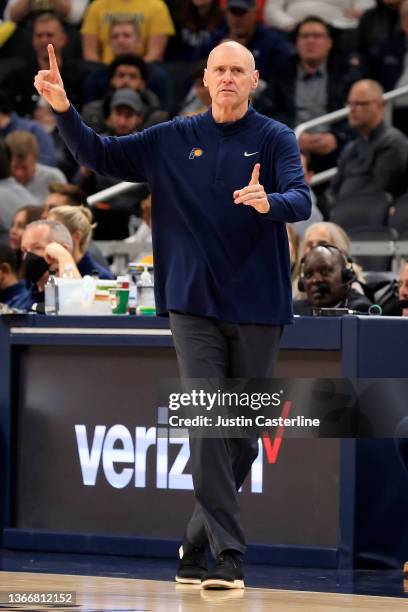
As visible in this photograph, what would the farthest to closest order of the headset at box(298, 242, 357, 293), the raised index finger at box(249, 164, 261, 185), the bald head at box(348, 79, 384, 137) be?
the bald head at box(348, 79, 384, 137) → the headset at box(298, 242, 357, 293) → the raised index finger at box(249, 164, 261, 185)

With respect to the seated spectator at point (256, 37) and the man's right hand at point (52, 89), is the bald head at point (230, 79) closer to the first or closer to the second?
the man's right hand at point (52, 89)

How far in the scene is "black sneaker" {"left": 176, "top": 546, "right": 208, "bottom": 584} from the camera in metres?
5.64

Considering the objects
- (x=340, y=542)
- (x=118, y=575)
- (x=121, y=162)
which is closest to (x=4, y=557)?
(x=118, y=575)

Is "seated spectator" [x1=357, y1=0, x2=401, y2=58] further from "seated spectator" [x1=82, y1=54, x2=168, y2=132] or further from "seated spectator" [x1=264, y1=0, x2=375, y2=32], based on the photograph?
"seated spectator" [x1=82, y1=54, x2=168, y2=132]

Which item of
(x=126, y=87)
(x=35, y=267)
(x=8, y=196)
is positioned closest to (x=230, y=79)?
(x=35, y=267)

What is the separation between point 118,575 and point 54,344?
1.39 metres

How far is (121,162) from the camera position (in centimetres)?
573

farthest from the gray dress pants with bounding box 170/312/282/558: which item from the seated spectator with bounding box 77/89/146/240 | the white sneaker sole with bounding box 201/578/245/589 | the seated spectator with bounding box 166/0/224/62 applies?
the seated spectator with bounding box 166/0/224/62

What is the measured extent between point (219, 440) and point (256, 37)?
25.3ft

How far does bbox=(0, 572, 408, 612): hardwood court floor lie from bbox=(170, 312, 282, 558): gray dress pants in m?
0.21

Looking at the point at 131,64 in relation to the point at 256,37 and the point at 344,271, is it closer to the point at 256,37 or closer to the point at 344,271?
the point at 256,37

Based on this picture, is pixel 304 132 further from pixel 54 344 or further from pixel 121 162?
pixel 121 162

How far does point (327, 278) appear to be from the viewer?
23.9 feet

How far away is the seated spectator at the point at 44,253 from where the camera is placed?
7.80 metres
